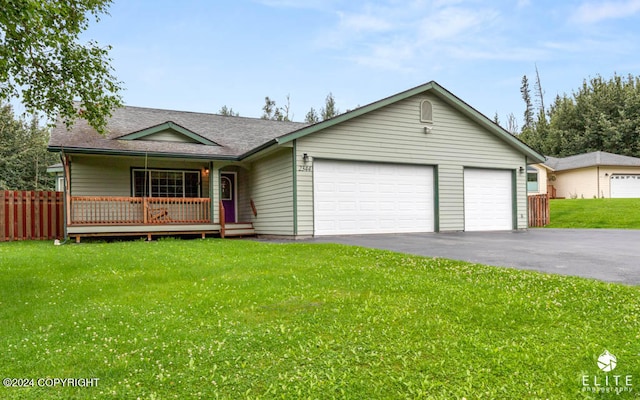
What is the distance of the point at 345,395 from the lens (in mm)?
2584

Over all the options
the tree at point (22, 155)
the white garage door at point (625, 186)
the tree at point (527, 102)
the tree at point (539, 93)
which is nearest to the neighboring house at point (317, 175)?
the white garage door at point (625, 186)

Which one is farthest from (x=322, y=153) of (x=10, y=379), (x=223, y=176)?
(x=10, y=379)

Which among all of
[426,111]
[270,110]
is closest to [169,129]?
[426,111]

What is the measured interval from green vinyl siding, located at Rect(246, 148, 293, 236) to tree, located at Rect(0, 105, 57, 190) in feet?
78.3

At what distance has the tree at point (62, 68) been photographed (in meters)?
6.20

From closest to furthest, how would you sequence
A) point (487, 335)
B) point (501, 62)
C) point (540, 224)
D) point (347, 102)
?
1. point (487, 335)
2. point (540, 224)
3. point (501, 62)
4. point (347, 102)

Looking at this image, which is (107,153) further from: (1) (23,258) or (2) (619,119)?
(2) (619,119)

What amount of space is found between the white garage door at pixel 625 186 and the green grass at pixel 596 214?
825 centimetres

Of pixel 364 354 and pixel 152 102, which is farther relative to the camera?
pixel 152 102

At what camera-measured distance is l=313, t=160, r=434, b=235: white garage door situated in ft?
40.9

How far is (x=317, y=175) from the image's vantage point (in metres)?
12.4

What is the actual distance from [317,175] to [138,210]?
6.10m

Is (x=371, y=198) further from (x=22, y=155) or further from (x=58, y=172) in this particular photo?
(x=22, y=155)

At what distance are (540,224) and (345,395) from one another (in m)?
19.0
